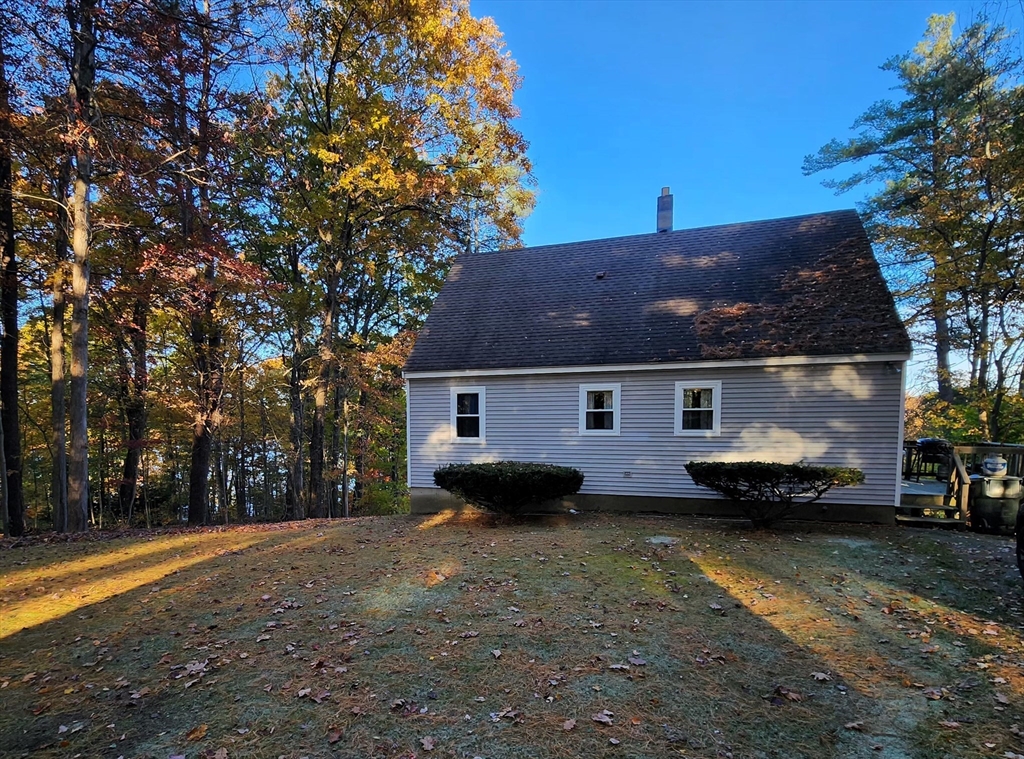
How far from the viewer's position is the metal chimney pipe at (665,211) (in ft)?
48.4

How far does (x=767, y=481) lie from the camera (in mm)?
7562

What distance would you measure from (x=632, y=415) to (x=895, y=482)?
4716 millimetres

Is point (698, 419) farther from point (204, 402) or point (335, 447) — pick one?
point (335, 447)

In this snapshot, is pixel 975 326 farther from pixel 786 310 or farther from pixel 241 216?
pixel 241 216

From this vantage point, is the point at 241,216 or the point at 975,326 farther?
the point at 241,216

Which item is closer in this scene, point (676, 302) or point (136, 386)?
point (676, 302)

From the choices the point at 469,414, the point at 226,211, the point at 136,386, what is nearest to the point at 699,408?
the point at 469,414

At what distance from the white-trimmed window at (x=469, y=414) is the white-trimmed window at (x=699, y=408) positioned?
433cm

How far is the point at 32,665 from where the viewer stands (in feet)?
13.3

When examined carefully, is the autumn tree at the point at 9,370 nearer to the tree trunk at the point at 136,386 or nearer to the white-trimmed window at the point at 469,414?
the tree trunk at the point at 136,386

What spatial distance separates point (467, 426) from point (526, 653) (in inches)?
295

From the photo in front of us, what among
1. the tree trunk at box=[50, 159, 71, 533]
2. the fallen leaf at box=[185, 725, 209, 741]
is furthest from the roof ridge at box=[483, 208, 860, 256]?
the fallen leaf at box=[185, 725, 209, 741]

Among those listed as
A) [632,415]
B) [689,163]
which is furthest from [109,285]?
[689,163]

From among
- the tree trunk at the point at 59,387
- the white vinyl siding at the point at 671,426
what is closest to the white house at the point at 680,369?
the white vinyl siding at the point at 671,426
